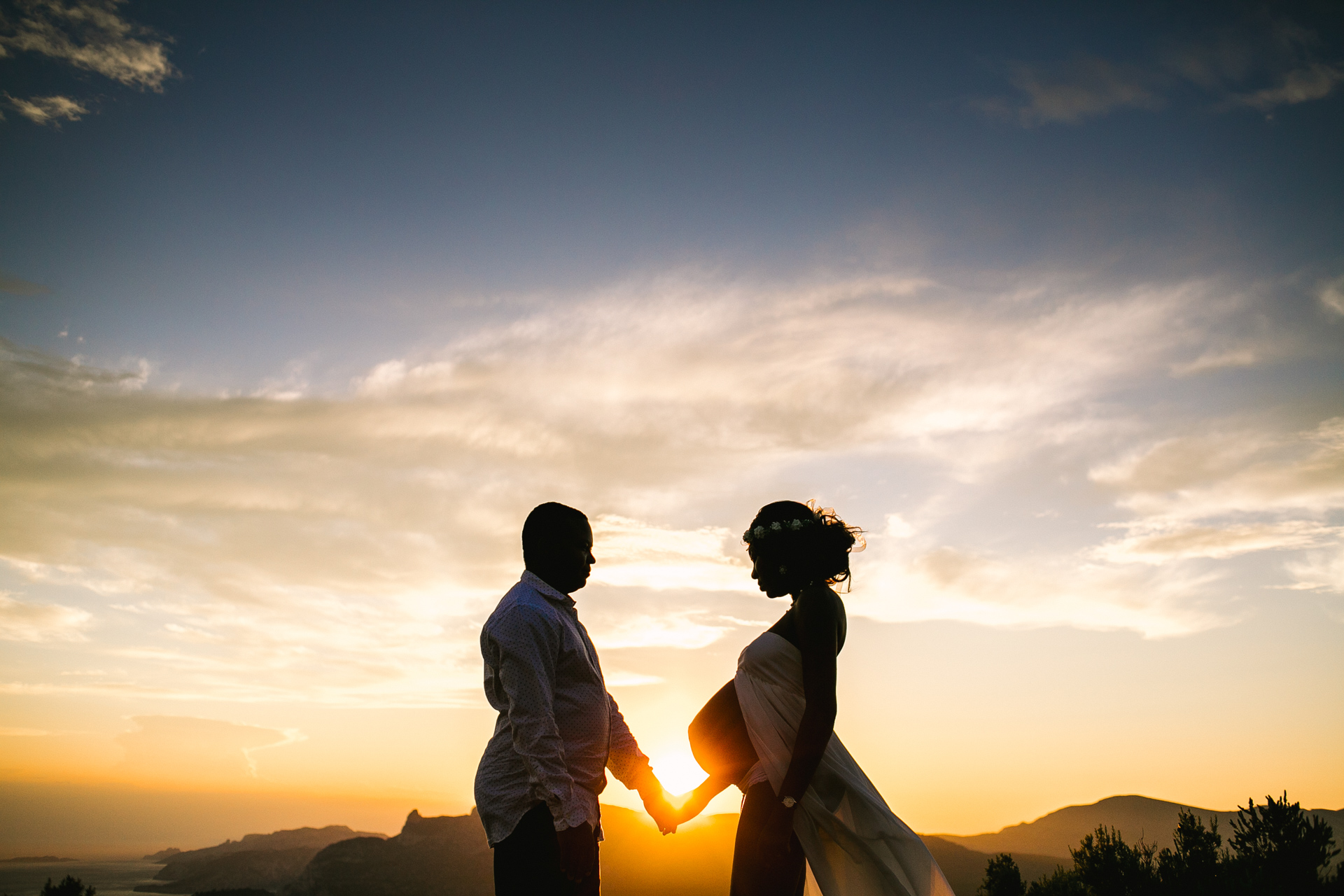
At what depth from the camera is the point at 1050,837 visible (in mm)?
118688

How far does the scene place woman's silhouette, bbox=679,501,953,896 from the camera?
12.0 feet

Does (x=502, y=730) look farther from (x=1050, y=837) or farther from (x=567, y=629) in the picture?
(x=1050, y=837)

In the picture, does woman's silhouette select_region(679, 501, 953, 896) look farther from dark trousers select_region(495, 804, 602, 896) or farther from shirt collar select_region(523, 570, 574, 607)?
shirt collar select_region(523, 570, 574, 607)

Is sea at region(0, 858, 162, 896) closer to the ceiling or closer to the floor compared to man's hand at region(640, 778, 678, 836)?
closer to the floor

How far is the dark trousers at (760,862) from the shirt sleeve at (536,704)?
0.94 m

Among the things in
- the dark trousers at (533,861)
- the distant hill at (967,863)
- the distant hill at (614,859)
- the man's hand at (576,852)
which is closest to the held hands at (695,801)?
the man's hand at (576,852)

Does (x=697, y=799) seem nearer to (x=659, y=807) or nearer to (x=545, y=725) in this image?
(x=659, y=807)

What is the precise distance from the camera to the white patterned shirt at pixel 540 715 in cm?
330

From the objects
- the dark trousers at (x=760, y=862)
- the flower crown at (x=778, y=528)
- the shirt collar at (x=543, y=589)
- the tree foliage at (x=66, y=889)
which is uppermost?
the flower crown at (x=778, y=528)

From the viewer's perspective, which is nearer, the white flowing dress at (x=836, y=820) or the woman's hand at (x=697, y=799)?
the white flowing dress at (x=836, y=820)

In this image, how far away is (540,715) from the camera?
3.36 m

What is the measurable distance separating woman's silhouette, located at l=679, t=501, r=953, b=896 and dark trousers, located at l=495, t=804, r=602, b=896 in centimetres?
102

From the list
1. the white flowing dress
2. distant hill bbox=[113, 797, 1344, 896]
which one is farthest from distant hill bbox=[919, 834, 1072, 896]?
the white flowing dress

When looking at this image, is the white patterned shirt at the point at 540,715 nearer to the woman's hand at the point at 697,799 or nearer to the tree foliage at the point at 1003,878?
the woman's hand at the point at 697,799
